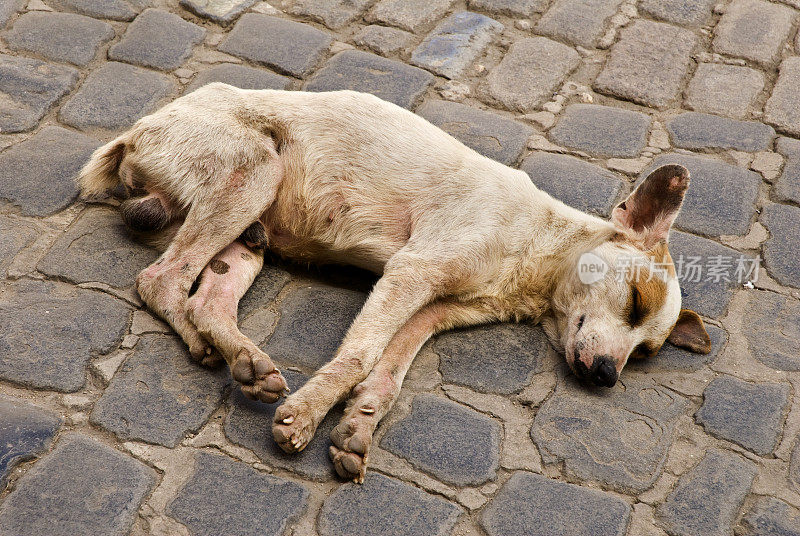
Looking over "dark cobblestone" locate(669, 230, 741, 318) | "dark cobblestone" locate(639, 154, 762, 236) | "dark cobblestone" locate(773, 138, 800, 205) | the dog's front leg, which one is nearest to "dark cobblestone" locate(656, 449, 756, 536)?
"dark cobblestone" locate(669, 230, 741, 318)

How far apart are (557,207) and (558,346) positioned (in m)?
0.78

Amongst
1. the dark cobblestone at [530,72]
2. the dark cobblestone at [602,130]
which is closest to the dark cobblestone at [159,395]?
the dark cobblestone at [602,130]

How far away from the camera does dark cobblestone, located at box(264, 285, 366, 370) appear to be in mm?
3936

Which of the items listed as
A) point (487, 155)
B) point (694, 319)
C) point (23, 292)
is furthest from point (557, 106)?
point (23, 292)

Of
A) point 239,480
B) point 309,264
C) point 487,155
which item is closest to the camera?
point 239,480

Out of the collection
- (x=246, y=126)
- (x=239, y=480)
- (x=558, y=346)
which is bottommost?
(x=558, y=346)

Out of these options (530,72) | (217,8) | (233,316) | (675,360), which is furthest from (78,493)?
(530,72)

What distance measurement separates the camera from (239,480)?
3.24m

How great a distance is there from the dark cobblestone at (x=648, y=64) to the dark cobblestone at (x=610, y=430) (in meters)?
2.68

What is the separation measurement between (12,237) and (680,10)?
5332 mm

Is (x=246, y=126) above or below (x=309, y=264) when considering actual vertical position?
above

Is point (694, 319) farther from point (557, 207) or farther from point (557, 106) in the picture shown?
point (557, 106)

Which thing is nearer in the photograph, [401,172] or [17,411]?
[17,411]

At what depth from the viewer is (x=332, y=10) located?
637 centimetres
